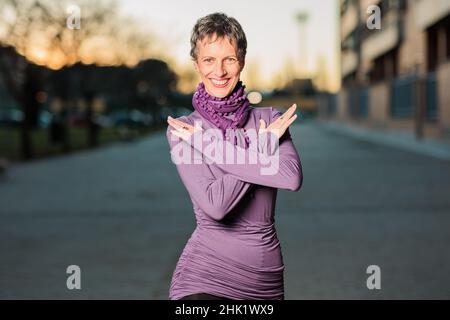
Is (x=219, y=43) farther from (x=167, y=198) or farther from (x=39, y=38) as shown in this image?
(x=39, y=38)

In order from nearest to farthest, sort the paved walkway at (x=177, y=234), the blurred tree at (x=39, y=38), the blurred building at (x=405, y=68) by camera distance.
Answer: the paved walkway at (x=177, y=234) → the blurred tree at (x=39, y=38) → the blurred building at (x=405, y=68)

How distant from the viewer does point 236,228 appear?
2.54 meters

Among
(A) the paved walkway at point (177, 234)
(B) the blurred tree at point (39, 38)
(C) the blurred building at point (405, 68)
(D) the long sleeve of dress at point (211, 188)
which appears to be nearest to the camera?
(D) the long sleeve of dress at point (211, 188)

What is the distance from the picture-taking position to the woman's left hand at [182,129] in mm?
2518

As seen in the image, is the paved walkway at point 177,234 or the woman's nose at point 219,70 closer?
the woman's nose at point 219,70

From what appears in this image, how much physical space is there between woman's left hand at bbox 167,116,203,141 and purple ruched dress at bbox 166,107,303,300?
0.03 metres

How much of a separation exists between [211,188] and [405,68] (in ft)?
142

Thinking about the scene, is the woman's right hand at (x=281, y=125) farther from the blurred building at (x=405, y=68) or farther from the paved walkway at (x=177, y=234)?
the blurred building at (x=405, y=68)

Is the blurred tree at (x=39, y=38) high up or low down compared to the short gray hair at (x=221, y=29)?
up

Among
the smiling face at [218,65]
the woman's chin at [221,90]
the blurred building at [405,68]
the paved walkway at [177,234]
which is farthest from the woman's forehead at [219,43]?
the blurred building at [405,68]

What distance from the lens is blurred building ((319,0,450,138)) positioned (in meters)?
32.8

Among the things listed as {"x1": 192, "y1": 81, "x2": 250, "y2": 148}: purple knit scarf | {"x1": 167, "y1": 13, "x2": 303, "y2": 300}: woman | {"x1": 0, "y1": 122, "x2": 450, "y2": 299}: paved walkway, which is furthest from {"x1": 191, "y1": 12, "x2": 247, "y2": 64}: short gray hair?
{"x1": 0, "y1": 122, "x2": 450, "y2": 299}: paved walkway

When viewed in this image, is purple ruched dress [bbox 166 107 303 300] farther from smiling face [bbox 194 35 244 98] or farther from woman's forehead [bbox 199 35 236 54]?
woman's forehead [bbox 199 35 236 54]

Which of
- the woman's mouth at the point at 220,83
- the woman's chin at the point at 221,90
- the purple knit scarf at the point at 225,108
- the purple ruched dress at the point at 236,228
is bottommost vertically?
the purple ruched dress at the point at 236,228
